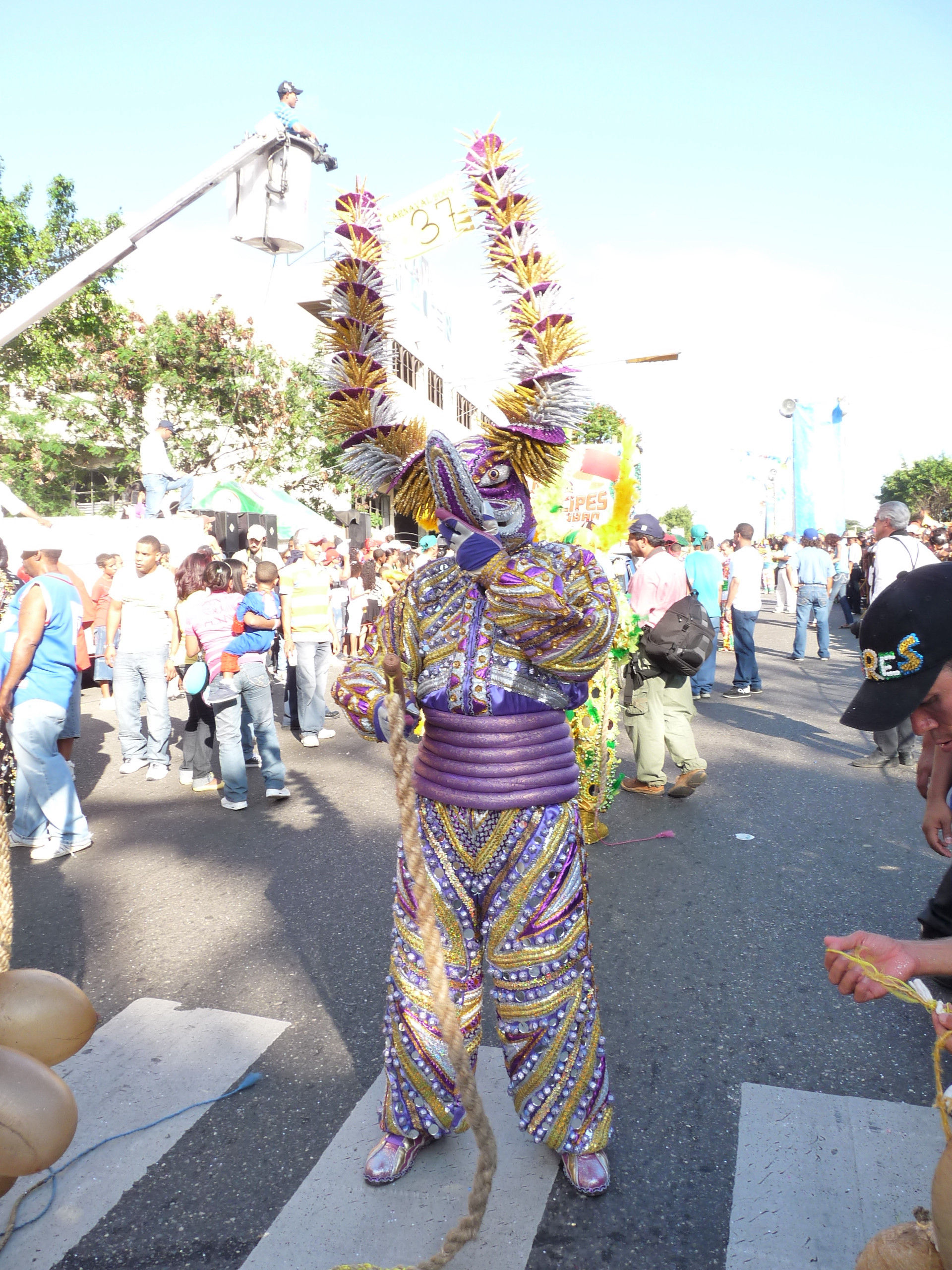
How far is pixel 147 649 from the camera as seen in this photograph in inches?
261

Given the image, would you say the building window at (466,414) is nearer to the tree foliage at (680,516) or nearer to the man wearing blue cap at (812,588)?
the man wearing blue cap at (812,588)

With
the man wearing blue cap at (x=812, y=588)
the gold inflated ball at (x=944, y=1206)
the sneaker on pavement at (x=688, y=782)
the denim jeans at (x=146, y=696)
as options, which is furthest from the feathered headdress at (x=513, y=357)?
the man wearing blue cap at (x=812, y=588)

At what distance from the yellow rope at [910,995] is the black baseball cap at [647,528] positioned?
4572mm

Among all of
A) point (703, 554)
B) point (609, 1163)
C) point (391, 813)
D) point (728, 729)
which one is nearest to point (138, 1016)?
point (609, 1163)

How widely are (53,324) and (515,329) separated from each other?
15.2 m

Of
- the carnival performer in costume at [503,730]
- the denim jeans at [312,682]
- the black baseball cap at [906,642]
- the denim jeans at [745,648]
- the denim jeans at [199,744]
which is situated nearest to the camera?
the black baseball cap at [906,642]

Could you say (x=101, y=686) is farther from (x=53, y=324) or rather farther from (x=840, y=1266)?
(x=840, y=1266)

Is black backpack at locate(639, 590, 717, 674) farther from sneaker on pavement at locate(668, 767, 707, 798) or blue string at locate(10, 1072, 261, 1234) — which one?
blue string at locate(10, 1072, 261, 1234)

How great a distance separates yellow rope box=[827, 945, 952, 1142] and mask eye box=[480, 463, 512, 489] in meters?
1.36

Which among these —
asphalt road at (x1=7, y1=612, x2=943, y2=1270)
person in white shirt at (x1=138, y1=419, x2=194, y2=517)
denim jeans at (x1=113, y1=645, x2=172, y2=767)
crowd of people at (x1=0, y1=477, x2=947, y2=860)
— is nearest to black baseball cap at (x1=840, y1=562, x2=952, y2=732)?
asphalt road at (x1=7, y1=612, x2=943, y2=1270)

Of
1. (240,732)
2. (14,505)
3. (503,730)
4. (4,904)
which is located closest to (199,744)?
(240,732)

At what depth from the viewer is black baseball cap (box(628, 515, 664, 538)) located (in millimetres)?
5961

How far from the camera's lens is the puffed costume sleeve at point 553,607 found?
214 centimetres

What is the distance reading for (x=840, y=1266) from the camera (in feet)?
6.72
